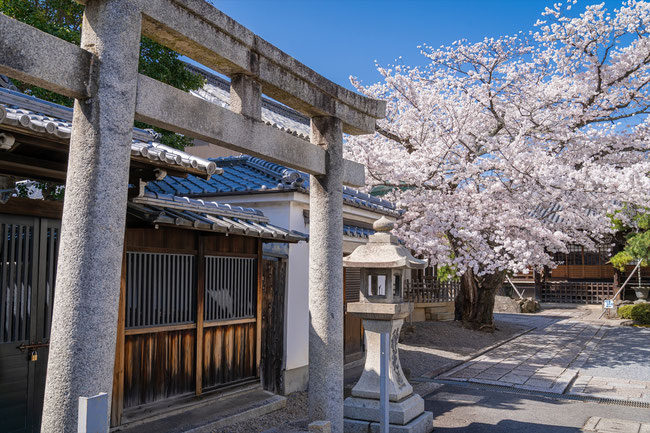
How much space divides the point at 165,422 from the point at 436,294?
14885 millimetres

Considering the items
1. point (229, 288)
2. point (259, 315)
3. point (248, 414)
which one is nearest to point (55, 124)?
point (229, 288)

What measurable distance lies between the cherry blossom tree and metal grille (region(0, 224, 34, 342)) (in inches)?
430

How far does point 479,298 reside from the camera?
58.8ft

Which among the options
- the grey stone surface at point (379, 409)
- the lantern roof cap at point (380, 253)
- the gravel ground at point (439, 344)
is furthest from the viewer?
the gravel ground at point (439, 344)

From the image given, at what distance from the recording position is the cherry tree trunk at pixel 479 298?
17.7 metres

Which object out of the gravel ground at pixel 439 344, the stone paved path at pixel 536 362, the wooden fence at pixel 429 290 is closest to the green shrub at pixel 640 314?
the stone paved path at pixel 536 362

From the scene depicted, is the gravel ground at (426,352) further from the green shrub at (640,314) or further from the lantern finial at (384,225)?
the green shrub at (640,314)

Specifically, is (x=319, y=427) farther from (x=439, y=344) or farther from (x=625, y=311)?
(x=625, y=311)

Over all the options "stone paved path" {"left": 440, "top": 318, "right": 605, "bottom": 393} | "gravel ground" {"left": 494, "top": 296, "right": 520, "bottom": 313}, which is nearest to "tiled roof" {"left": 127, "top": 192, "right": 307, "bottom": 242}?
"stone paved path" {"left": 440, "top": 318, "right": 605, "bottom": 393}

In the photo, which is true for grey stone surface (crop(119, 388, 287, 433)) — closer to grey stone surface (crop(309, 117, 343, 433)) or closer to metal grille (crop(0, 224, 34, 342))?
grey stone surface (crop(309, 117, 343, 433))

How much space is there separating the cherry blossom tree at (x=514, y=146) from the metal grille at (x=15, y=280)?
10934mm

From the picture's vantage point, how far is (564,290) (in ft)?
101

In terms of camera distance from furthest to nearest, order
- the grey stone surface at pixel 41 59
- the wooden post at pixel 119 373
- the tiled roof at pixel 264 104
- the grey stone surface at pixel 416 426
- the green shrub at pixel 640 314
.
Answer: the green shrub at pixel 640 314, the tiled roof at pixel 264 104, the grey stone surface at pixel 416 426, the wooden post at pixel 119 373, the grey stone surface at pixel 41 59

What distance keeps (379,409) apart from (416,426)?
0.60 m
